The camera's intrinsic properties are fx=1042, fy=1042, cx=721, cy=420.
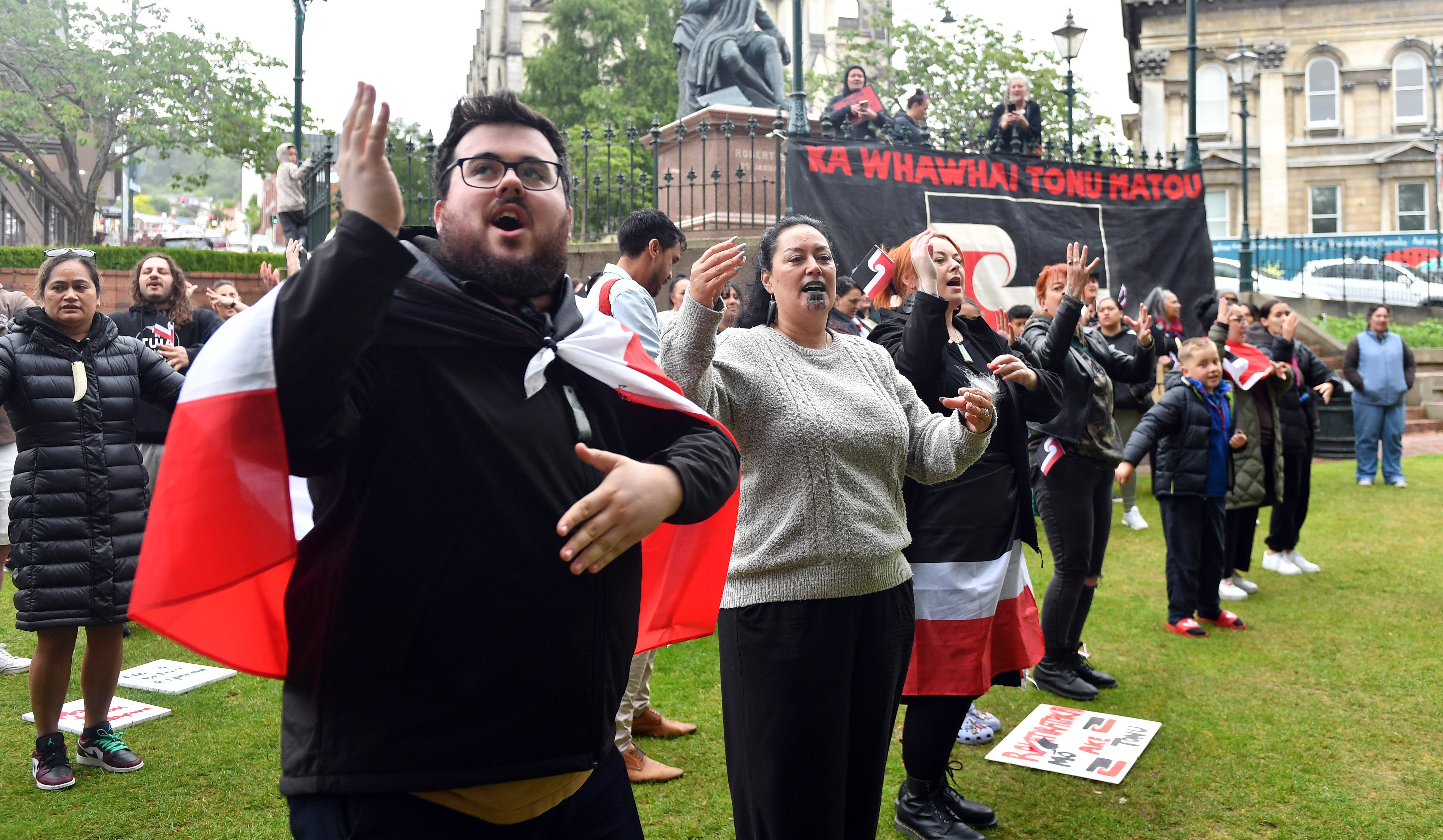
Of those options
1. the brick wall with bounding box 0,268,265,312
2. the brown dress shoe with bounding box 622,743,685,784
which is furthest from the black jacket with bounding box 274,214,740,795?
the brick wall with bounding box 0,268,265,312

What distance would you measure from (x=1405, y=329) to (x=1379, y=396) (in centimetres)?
1254

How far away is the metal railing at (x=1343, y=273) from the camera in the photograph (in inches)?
974

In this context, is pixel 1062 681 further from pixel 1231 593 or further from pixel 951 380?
pixel 1231 593

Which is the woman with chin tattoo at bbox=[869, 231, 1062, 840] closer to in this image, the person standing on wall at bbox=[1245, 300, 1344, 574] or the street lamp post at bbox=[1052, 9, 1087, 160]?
the person standing on wall at bbox=[1245, 300, 1344, 574]

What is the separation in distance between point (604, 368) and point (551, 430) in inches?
7.4

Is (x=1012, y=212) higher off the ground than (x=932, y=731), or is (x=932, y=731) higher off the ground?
(x=1012, y=212)

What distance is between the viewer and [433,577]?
5.68 feet

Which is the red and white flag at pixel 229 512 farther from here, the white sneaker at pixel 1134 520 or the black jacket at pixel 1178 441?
the white sneaker at pixel 1134 520

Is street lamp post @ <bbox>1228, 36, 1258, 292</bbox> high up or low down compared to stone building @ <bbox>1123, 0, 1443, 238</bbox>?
down

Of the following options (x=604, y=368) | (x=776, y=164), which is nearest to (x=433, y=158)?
(x=604, y=368)

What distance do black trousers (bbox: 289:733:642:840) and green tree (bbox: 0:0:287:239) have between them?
25.1 m

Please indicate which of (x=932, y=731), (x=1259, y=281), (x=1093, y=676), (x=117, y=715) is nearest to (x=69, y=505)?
(x=117, y=715)

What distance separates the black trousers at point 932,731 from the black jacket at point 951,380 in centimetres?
55

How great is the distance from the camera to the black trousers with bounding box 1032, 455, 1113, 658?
5355 mm
